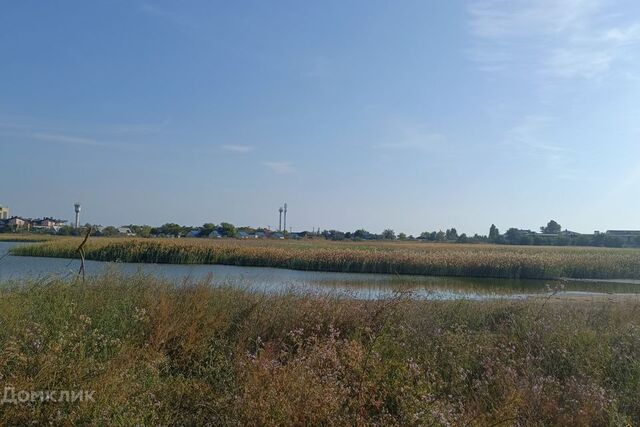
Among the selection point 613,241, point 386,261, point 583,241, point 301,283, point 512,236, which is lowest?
point 386,261

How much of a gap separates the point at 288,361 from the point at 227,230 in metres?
107

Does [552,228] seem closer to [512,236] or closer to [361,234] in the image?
[512,236]

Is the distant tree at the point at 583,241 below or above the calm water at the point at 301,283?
above

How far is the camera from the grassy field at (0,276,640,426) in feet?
15.2

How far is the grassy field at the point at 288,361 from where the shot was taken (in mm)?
4633

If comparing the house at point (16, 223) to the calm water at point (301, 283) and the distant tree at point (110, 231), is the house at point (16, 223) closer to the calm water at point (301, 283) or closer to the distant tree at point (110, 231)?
the distant tree at point (110, 231)

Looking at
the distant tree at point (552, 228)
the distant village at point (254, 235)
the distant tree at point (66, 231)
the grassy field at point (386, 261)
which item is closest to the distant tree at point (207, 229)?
the distant village at point (254, 235)

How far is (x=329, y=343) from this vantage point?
20.3 ft

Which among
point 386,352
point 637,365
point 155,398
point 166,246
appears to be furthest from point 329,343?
point 166,246

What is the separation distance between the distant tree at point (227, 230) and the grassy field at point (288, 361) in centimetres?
10020

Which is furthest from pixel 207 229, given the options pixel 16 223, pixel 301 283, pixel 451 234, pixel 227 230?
pixel 301 283

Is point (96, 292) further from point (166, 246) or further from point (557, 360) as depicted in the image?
point (166, 246)

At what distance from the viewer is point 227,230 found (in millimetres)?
111125

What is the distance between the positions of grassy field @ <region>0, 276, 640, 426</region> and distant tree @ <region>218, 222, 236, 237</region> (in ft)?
329
